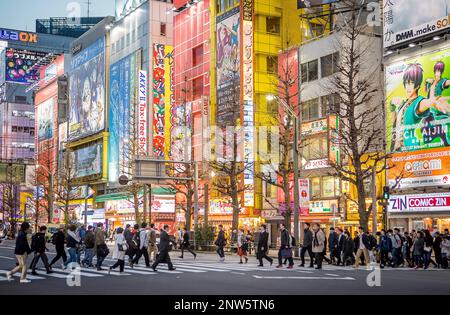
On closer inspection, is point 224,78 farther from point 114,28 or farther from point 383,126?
point 114,28

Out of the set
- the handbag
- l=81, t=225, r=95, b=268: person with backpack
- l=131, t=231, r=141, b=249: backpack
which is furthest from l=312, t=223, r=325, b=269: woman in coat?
l=81, t=225, r=95, b=268: person with backpack

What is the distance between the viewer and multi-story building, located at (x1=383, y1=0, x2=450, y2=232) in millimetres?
35812

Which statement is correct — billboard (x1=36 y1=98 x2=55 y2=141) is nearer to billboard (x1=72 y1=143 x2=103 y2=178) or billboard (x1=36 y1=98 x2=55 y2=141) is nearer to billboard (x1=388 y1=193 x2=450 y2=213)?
billboard (x1=72 y1=143 x2=103 y2=178)

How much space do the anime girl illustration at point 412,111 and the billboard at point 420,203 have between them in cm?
292

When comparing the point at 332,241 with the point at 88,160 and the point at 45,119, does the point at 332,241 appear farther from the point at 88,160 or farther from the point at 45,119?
the point at 45,119

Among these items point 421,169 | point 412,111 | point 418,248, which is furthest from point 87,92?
point 418,248

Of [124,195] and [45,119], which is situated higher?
[45,119]

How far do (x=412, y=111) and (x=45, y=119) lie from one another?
3135 inches

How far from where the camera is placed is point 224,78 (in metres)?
57.0

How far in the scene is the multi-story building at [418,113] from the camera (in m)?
35.8

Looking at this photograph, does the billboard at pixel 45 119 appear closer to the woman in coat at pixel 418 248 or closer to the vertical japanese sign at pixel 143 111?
the vertical japanese sign at pixel 143 111

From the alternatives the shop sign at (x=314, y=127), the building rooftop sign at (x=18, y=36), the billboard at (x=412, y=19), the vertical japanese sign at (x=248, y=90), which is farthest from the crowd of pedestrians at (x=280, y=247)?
the building rooftop sign at (x=18, y=36)

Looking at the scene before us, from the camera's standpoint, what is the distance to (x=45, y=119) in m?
106

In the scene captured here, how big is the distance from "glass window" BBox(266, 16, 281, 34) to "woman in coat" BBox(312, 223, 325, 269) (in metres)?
34.1
